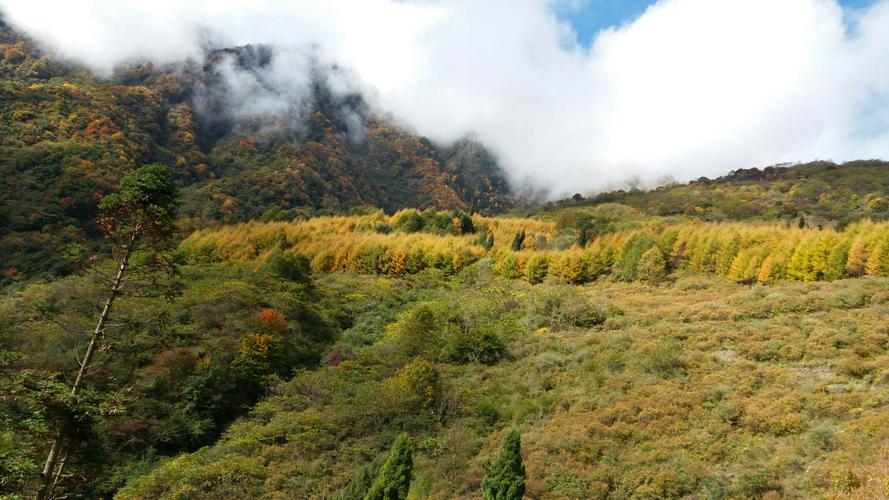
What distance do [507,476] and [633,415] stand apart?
7698 millimetres

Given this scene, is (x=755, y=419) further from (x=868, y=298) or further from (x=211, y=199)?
(x=211, y=199)

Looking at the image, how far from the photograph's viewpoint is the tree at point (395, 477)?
15.9 m

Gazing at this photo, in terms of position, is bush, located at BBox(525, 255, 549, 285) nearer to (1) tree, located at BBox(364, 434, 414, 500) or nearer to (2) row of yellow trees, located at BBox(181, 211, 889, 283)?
(2) row of yellow trees, located at BBox(181, 211, 889, 283)

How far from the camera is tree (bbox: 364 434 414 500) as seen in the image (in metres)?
15.9

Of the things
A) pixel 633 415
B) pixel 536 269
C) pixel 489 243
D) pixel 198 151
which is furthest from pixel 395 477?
pixel 198 151

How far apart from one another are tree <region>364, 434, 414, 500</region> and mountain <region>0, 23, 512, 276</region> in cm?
3030

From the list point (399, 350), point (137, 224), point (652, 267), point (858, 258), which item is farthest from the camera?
point (652, 267)

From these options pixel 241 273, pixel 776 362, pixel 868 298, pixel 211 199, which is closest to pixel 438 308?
pixel 241 273

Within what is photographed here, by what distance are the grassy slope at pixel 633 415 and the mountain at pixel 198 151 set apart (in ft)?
80.6

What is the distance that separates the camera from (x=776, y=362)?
23250mm

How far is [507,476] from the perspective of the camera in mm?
15562

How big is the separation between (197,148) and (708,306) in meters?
83.7

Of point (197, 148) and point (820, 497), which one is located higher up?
point (197, 148)

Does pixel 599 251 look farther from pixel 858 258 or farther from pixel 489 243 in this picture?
pixel 858 258
